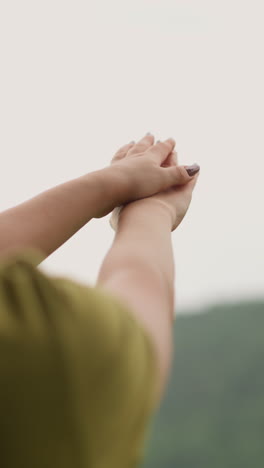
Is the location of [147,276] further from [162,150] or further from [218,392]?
[218,392]

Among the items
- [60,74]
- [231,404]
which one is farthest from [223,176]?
[231,404]

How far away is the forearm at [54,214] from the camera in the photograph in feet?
2.73

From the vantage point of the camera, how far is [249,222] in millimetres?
4582

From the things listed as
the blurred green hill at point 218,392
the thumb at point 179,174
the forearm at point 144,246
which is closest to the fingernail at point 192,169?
the thumb at point 179,174

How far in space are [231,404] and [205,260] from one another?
2773 mm

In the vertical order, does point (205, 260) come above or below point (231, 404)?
above

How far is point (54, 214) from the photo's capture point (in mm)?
862

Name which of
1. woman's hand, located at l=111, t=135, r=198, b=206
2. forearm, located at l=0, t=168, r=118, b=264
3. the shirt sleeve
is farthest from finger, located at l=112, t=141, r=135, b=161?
the shirt sleeve

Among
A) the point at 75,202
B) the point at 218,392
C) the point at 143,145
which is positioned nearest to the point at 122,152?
the point at 143,145

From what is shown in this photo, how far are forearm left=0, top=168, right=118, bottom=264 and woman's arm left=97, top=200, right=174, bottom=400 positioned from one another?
8 centimetres

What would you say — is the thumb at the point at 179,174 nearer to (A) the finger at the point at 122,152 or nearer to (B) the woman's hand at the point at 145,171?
(B) the woman's hand at the point at 145,171

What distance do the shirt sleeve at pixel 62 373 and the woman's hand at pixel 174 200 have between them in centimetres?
47

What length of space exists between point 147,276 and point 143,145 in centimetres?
58

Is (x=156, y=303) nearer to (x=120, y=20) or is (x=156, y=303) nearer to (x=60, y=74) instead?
(x=60, y=74)
